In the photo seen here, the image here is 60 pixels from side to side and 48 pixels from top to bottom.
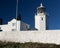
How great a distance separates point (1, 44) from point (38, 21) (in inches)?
708

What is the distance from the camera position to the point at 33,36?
29.4m

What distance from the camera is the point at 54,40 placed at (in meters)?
28.5

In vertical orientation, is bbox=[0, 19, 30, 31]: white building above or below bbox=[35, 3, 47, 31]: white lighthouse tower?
below

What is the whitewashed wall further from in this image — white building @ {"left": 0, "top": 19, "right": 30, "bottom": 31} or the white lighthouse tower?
the white lighthouse tower

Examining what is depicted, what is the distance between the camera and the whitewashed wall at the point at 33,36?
28.5 m

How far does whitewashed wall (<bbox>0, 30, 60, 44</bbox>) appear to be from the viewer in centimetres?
2847

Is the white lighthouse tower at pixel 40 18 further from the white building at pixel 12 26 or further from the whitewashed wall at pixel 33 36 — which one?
the whitewashed wall at pixel 33 36

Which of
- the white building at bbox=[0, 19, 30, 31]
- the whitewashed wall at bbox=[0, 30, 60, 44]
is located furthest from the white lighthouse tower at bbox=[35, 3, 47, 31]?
the whitewashed wall at bbox=[0, 30, 60, 44]

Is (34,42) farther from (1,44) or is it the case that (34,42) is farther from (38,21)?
(38,21)

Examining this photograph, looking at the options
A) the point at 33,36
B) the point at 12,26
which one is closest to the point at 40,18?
the point at 12,26

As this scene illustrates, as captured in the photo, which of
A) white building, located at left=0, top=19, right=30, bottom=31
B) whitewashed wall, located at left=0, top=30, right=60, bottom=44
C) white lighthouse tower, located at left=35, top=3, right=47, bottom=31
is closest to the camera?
whitewashed wall, located at left=0, top=30, right=60, bottom=44

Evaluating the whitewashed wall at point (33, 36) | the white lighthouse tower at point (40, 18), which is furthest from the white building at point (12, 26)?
the whitewashed wall at point (33, 36)

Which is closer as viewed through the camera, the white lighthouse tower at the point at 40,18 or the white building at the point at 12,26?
the white building at the point at 12,26

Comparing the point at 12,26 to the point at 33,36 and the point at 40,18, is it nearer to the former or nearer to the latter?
the point at 40,18
